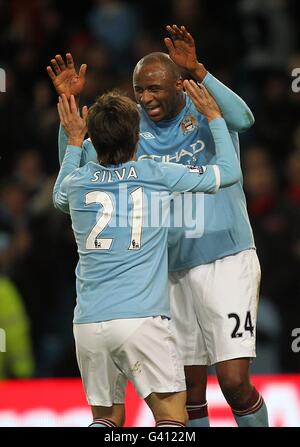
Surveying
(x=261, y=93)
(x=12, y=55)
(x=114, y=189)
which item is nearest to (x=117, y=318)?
(x=114, y=189)

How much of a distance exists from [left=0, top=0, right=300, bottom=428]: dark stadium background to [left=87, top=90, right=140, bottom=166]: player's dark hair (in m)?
3.39

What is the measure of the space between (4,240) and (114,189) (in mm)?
3941

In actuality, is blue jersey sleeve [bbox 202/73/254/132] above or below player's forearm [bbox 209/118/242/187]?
above

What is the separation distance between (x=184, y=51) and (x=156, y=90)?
0.22 meters

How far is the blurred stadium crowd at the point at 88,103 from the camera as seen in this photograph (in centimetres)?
795

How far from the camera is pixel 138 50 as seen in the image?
30.9ft

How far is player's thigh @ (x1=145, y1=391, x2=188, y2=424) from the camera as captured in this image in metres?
4.57

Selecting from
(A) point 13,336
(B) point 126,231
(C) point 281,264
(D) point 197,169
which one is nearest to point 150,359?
(B) point 126,231

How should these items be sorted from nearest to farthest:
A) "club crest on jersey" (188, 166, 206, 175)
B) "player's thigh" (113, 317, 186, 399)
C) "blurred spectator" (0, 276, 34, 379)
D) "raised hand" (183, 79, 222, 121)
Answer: "player's thigh" (113, 317, 186, 399)
"club crest on jersey" (188, 166, 206, 175)
"raised hand" (183, 79, 222, 121)
"blurred spectator" (0, 276, 34, 379)

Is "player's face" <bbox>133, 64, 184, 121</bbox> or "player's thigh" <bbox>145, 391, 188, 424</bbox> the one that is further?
"player's face" <bbox>133, 64, 184, 121</bbox>

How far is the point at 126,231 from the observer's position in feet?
15.0

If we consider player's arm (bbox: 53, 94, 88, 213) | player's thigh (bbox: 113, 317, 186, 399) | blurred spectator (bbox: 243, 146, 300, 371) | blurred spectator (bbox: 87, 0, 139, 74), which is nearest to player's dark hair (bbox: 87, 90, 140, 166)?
player's arm (bbox: 53, 94, 88, 213)

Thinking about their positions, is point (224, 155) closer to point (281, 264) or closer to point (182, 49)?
point (182, 49)

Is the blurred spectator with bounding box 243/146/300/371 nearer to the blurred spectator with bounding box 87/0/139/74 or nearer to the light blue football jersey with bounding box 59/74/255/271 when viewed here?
the blurred spectator with bounding box 87/0/139/74
